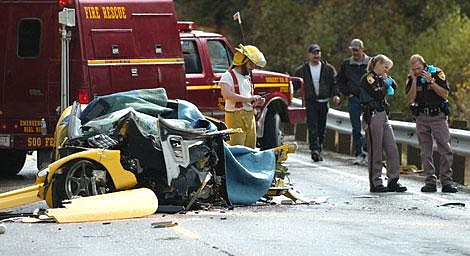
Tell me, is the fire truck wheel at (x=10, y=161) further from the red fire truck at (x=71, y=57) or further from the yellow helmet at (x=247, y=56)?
the yellow helmet at (x=247, y=56)

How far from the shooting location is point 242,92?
54.0 feet

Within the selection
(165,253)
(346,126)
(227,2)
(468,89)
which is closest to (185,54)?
(346,126)

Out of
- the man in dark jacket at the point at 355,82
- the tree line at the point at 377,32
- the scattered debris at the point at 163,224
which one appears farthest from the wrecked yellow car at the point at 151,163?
the tree line at the point at 377,32

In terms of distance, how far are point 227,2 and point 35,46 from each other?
32.8 m

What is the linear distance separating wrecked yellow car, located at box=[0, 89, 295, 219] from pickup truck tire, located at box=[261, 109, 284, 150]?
5.21m

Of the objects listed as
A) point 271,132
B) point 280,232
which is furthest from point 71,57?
point 280,232

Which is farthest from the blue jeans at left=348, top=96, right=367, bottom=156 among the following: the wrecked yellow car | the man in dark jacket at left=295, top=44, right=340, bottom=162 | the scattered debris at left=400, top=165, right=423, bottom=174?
the wrecked yellow car

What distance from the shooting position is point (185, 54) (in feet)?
68.8

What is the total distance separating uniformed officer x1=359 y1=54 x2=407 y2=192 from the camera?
17.4m

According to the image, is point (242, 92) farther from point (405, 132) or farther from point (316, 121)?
point (316, 121)

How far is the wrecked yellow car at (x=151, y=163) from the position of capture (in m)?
14.0

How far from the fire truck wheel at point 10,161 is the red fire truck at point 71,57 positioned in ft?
2.16

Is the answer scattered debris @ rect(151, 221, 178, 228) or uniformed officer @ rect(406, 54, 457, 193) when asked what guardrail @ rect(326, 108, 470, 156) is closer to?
uniformed officer @ rect(406, 54, 457, 193)

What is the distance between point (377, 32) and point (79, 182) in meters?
25.5
